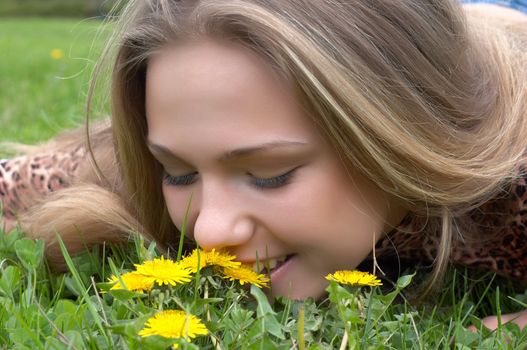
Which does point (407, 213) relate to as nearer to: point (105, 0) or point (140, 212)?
point (140, 212)

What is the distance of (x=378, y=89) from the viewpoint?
5.18ft

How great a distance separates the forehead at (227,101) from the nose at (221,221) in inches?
4.0

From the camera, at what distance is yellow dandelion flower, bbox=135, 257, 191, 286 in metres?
1.21

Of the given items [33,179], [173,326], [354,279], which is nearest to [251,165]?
[354,279]

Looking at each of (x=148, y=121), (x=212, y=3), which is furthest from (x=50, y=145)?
(x=212, y=3)

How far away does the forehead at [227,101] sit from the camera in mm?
1494

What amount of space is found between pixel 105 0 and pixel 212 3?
0.73m

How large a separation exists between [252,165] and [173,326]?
49cm

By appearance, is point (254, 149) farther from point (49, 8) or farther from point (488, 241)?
point (49, 8)

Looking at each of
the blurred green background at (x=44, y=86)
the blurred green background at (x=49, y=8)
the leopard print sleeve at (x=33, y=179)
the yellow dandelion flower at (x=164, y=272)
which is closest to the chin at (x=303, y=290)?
the yellow dandelion flower at (x=164, y=272)

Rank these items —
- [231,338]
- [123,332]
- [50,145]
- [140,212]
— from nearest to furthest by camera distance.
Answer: [123,332] < [231,338] < [140,212] < [50,145]

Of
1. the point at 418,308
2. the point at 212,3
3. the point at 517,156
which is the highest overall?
the point at 212,3

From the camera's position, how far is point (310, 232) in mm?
1561

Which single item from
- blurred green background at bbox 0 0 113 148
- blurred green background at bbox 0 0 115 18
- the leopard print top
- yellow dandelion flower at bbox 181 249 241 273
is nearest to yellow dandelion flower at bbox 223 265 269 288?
yellow dandelion flower at bbox 181 249 241 273
